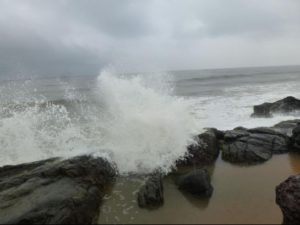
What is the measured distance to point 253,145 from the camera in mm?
8883

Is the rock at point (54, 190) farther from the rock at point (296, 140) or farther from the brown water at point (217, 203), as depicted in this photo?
the rock at point (296, 140)

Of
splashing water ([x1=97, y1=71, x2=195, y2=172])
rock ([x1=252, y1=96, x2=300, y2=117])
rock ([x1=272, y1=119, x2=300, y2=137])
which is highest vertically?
splashing water ([x1=97, y1=71, x2=195, y2=172])

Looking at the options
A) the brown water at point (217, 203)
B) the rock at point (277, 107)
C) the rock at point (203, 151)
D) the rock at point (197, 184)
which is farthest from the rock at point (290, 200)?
the rock at point (277, 107)

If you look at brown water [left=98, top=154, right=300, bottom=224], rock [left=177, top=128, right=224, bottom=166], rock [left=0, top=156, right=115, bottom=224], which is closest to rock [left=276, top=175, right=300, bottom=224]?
brown water [left=98, top=154, right=300, bottom=224]

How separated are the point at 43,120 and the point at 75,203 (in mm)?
6683

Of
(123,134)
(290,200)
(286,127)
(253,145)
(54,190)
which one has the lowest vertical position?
(286,127)

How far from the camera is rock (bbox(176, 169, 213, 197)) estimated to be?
6.09m

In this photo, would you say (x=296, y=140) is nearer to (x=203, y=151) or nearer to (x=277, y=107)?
(x=203, y=151)

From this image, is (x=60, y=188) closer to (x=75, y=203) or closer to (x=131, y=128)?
(x=75, y=203)

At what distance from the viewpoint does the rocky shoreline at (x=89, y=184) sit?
5.06 metres

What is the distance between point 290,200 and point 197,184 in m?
1.72

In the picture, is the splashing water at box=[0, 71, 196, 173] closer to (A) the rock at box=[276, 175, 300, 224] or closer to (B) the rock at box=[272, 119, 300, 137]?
(A) the rock at box=[276, 175, 300, 224]

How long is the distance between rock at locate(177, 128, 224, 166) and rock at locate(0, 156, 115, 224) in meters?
2.12

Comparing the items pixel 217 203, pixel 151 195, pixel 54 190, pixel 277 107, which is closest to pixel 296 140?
pixel 217 203
